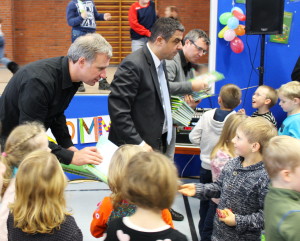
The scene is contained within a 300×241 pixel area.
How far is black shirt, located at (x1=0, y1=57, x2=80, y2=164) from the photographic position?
89.1 inches

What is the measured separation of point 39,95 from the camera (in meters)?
2.26

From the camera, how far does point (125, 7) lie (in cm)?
967

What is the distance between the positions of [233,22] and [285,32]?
748mm

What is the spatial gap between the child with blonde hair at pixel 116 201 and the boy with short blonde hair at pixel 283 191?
1.49 feet

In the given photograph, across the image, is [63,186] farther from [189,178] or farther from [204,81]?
[189,178]

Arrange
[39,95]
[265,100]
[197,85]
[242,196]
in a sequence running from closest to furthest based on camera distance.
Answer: [242,196] → [39,95] → [197,85] → [265,100]

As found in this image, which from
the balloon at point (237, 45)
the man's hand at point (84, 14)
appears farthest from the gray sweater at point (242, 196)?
the man's hand at point (84, 14)

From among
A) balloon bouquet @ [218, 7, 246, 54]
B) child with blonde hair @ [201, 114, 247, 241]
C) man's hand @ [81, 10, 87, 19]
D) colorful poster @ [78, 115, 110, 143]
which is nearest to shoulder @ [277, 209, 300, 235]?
child with blonde hair @ [201, 114, 247, 241]

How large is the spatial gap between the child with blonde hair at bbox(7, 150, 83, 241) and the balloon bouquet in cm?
363

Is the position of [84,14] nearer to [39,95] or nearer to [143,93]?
[143,93]

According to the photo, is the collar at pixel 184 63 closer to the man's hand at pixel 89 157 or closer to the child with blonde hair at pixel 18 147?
the man's hand at pixel 89 157

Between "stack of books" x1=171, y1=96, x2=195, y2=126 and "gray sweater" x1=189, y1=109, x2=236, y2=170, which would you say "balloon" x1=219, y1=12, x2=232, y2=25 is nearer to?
"gray sweater" x1=189, y1=109, x2=236, y2=170

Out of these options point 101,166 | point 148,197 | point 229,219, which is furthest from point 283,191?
point 101,166

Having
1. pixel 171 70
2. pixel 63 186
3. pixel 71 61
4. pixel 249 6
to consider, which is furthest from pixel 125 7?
pixel 63 186
